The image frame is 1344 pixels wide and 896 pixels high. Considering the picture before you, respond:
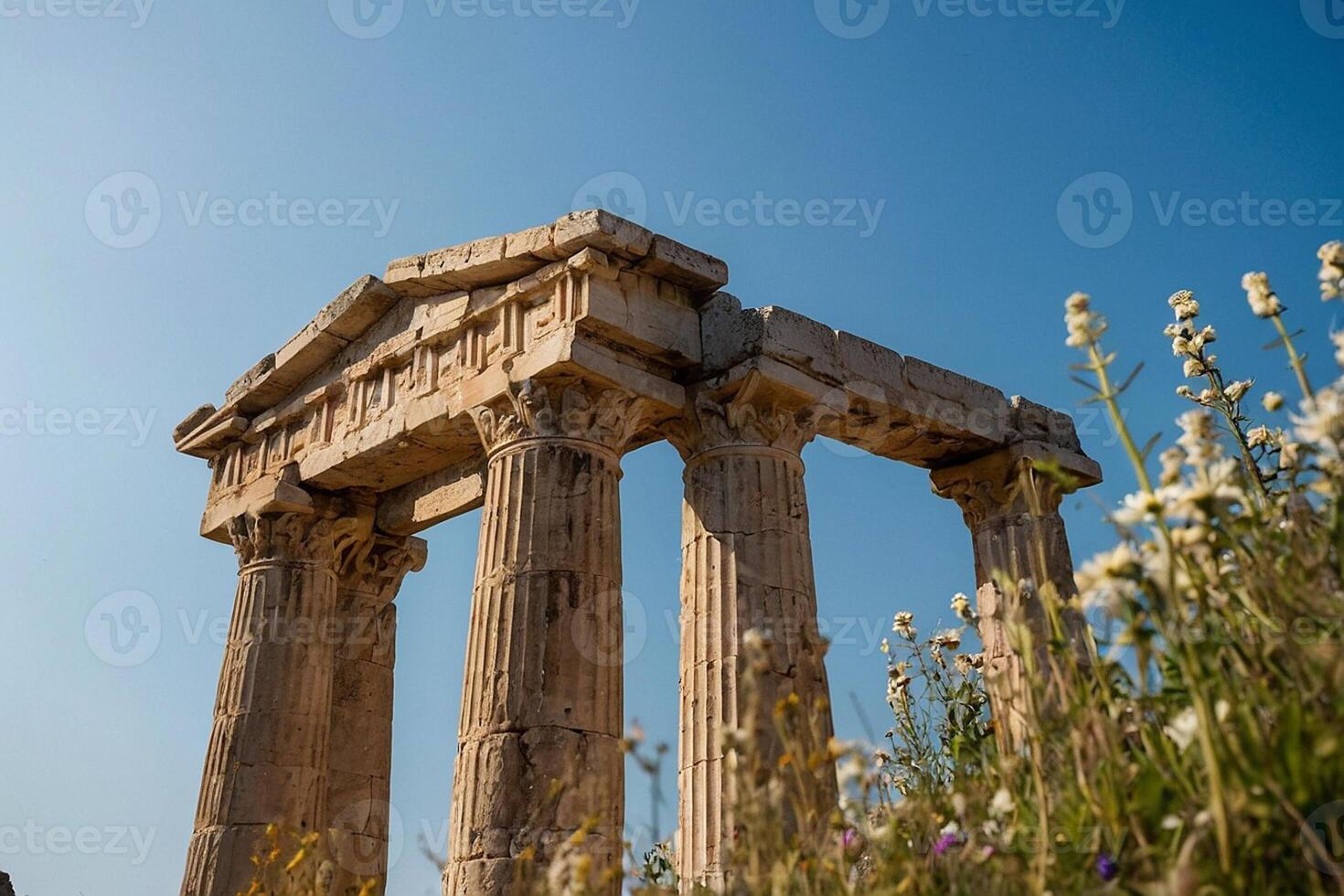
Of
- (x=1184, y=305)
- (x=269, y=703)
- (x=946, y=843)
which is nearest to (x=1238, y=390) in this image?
(x=1184, y=305)

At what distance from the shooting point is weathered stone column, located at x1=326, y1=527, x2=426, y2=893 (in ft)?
52.0

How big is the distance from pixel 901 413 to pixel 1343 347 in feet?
34.7

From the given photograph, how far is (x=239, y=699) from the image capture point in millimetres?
14961

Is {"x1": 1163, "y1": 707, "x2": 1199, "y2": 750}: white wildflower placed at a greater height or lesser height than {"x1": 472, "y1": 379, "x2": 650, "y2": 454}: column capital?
lesser

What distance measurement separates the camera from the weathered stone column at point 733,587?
1104cm

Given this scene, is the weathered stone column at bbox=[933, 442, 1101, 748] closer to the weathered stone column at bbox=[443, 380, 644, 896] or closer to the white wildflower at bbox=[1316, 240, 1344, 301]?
the weathered stone column at bbox=[443, 380, 644, 896]

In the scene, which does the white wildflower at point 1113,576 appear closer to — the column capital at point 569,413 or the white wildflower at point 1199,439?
the white wildflower at point 1199,439

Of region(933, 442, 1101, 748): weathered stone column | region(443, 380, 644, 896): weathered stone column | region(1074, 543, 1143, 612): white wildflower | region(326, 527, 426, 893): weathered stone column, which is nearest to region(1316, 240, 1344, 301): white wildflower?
region(1074, 543, 1143, 612): white wildflower

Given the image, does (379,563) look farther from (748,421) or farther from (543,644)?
(748,421)

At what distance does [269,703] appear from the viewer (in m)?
14.9

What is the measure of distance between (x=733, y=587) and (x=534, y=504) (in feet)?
6.77

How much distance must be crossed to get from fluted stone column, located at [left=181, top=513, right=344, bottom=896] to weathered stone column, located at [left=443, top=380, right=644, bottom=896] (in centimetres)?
435

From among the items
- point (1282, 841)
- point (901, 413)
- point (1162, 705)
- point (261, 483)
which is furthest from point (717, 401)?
point (1282, 841)

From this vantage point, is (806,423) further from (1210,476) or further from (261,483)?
(1210,476)
